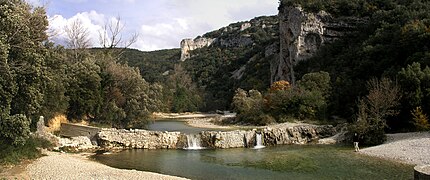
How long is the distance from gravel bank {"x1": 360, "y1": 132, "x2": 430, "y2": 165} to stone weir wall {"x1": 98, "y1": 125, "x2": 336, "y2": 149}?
787 cm

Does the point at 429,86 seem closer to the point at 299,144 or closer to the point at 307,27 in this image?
the point at 299,144

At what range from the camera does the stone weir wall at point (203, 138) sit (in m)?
32.1

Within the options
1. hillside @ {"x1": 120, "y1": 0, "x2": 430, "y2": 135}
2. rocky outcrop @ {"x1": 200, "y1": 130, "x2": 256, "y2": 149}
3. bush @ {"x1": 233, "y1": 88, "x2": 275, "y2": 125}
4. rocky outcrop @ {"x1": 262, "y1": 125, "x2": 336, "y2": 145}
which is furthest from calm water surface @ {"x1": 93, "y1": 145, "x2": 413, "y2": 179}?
bush @ {"x1": 233, "y1": 88, "x2": 275, "y2": 125}

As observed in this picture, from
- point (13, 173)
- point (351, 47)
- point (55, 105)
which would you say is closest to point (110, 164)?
point (13, 173)

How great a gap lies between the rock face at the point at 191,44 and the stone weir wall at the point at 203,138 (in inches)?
4641

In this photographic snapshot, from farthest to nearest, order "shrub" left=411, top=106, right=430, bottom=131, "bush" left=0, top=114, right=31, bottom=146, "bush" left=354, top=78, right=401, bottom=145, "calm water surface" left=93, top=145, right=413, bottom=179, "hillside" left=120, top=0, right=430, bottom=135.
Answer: "hillside" left=120, top=0, right=430, bottom=135 < "bush" left=354, top=78, right=401, bottom=145 < "shrub" left=411, top=106, right=430, bottom=131 < "calm water surface" left=93, top=145, right=413, bottom=179 < "bush" left=0, top=114, right=31, bottom=146

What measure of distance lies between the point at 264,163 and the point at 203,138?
10130 mm

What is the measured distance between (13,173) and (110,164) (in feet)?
22.8

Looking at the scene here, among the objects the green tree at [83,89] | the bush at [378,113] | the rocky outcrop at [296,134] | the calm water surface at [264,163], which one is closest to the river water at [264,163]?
the calm water surface at [264,163]

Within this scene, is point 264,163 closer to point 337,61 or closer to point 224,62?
point 337,61

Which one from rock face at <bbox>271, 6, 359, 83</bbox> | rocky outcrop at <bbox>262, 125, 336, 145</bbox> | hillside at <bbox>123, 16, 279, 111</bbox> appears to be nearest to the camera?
rocky outcrop at <bbox>262, 125, 336, 145</bbox>

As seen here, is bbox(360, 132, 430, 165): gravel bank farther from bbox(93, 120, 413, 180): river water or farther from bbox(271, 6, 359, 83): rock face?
bbox(271, 6, 359, 83): rock face

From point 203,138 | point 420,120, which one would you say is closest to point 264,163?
point 203,138

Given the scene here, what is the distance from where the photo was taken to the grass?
19.9 metres
